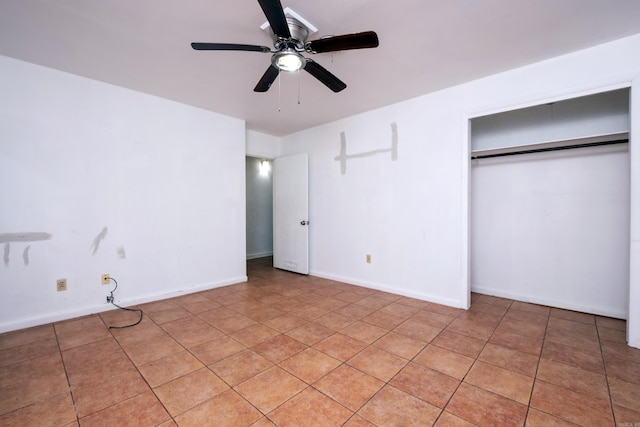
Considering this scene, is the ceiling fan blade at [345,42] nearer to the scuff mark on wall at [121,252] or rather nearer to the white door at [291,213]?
the white door at [291,213]

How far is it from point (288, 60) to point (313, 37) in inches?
14.5

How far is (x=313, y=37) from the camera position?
2.13m

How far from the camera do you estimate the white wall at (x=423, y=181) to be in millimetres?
2375

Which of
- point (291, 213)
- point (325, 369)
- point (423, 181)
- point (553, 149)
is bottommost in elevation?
point (325, 369)

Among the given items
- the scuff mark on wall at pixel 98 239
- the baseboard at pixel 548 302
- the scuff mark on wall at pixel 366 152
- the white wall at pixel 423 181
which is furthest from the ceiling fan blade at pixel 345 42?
the baseboard at pixel 548 302

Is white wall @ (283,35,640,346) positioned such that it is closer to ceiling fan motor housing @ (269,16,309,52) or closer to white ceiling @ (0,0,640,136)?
white ceiling @ (0,0,640,136)

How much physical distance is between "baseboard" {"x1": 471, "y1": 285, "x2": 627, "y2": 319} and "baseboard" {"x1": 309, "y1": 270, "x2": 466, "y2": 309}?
788 mm

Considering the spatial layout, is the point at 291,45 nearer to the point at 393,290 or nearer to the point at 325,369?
the point at 325,369

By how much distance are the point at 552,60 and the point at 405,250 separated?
240cm

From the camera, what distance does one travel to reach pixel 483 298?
338 centimetres

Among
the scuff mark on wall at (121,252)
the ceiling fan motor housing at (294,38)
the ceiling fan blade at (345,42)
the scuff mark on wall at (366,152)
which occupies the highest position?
the ceiling fan motor housing at (294,38)

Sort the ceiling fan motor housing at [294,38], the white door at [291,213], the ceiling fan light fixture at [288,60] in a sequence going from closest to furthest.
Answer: the ceiling fan motor housing at [294,38] → the ceiling fan light fixture at [288,60] → the white door at [291,213]

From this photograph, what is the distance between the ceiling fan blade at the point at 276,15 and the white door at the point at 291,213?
9.42 ft

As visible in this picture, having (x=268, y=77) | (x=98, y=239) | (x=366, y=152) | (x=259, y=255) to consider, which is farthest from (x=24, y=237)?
(x=259, y=255)
